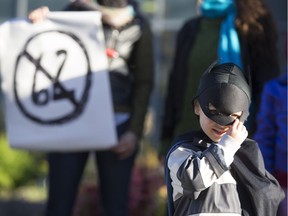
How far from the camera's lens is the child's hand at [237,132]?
3.49 meters

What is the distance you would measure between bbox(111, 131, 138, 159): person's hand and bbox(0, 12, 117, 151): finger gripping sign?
115 mm

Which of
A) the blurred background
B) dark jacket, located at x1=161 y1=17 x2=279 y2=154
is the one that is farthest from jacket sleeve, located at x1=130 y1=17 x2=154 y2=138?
the blurred background

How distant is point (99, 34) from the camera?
5.37 meters

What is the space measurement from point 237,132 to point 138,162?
4.28 meters

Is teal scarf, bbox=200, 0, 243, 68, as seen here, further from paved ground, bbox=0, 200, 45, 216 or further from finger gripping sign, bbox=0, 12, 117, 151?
paved ground, bbox=0, 200, 45, 216

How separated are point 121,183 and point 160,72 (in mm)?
3706

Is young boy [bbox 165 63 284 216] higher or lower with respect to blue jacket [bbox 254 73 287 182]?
higher

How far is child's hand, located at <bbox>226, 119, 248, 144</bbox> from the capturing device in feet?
11.5

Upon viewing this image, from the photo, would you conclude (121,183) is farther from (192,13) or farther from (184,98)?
(192,13)

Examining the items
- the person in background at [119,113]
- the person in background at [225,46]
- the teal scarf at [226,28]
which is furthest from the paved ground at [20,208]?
the teal scarf at [226,28]

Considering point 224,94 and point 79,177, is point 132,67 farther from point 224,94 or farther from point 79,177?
point 224,94

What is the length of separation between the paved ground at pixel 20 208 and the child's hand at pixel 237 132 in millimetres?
3897

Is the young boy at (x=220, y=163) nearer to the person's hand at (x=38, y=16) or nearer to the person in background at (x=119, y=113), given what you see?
the person in background at (x=119, y=113)

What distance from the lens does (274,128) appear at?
484 centimetres
